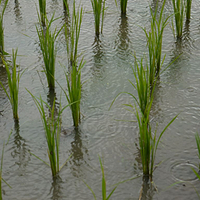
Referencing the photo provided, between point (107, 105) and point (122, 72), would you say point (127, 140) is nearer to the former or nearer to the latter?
point (107, 105)

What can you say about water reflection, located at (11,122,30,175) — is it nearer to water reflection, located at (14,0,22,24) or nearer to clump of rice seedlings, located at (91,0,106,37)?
clump of rice seedlings, located at (91,0,106,37)

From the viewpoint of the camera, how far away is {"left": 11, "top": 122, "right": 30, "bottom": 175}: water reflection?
2928 millimetres

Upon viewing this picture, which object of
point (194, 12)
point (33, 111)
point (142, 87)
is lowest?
point (33, 111)

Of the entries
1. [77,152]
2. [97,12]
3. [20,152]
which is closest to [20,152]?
[20,152]

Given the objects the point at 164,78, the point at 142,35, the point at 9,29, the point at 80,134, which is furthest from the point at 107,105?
the point at 9,29

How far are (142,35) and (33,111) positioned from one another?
1.93 metres

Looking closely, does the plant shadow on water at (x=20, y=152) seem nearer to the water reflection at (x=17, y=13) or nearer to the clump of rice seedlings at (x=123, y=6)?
the water reflection at (x=17, y=13)

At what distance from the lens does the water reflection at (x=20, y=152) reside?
293 cm

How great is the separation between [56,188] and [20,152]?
0.53m

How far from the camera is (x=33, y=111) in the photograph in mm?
3559

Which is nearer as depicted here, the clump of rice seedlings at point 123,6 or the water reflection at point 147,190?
the water reflection at point 147,190

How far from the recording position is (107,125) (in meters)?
3.33

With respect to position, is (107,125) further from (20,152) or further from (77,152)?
(20,152)

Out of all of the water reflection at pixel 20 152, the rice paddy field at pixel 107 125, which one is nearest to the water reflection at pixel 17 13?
the rice paddy field at pixel 107 125
